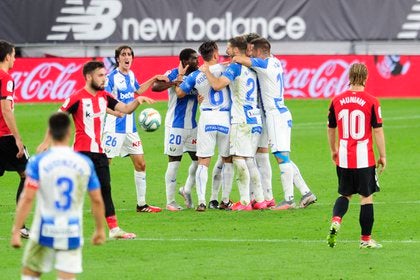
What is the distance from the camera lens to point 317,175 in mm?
20844

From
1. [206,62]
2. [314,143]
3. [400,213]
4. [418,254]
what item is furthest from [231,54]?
[314,143]

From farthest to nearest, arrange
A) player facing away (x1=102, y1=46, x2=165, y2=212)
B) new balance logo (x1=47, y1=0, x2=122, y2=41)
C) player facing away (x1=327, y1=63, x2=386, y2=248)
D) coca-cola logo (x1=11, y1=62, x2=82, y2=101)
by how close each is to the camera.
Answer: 1. new balance logo (x1=47, y1=0, x2=122, y2=41)
2. coca-cola logo (x1=11, y1=62, x2=82, y2=101)
3. player facing away (x1=102, y1=46, x2=165, y2=212)
4. player facing away (x1=327, y1=63, x2=386, y2=248)

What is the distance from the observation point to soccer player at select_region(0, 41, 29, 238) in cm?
1412

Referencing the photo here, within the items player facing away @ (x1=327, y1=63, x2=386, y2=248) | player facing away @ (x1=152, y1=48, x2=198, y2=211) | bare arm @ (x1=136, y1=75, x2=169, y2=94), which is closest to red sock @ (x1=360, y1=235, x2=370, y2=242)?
player facing away @ (x1=327, y1=63, x2=386, y2=248)

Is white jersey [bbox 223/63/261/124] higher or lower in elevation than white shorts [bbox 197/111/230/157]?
higher

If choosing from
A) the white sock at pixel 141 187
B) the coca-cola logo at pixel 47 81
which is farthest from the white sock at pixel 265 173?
the coca-cola logo at pixel 47 81

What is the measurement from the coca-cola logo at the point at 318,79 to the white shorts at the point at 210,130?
19757mm

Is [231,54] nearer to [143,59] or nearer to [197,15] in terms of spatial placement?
[143,59]

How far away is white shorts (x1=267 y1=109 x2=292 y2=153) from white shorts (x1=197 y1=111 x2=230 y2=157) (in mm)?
589

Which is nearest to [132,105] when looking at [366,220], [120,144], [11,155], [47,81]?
[11,155]

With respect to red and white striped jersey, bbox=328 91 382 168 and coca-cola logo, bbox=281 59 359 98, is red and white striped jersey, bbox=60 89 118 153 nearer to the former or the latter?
red and white striped jersey, bbox=328 91 382 168

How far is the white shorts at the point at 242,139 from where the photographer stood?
Result: 16438 mm

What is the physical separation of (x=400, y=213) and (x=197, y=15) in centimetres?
2586

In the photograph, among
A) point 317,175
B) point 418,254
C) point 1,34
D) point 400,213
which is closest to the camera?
point 418,254
